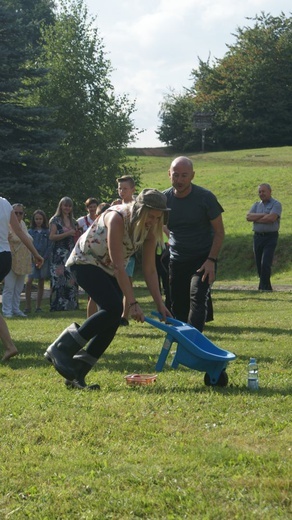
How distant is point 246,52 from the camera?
240 ft

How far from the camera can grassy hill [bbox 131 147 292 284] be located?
3048 centimetres

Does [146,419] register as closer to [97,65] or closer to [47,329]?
[47,329]

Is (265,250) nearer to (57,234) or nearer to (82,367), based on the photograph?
(57,234)

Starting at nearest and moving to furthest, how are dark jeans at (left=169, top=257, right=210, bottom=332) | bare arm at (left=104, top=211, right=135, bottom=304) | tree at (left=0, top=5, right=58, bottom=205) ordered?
bare arm at (left=104, top=211, right=135, bottom=304) → dark jeans at (left=169, top=257, right=210, bottom=332) → tree at (left=0, top=5, right=58, bottom=205)

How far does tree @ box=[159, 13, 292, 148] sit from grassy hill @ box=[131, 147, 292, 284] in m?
5.04

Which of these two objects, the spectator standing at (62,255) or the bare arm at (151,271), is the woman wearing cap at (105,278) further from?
the spectator standing at (62,255)

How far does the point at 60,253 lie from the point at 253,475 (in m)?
12.6

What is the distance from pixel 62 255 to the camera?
Result: 17750mm

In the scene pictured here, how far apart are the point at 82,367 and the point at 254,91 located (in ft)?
207

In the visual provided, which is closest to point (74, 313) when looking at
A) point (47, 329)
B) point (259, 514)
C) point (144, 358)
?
point (47, 329)

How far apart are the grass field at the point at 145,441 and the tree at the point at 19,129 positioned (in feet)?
56.5

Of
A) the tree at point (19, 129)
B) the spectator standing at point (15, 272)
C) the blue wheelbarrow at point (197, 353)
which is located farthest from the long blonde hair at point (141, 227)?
the tree at point (19, 129)

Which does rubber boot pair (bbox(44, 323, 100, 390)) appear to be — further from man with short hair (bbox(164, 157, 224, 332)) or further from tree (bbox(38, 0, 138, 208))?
tree (bbox(38, 0, 138, 208))

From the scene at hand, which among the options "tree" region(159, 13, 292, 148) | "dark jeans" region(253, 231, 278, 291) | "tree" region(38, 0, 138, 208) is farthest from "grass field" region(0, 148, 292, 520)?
"tree" region(159, 13, 292, 148)
